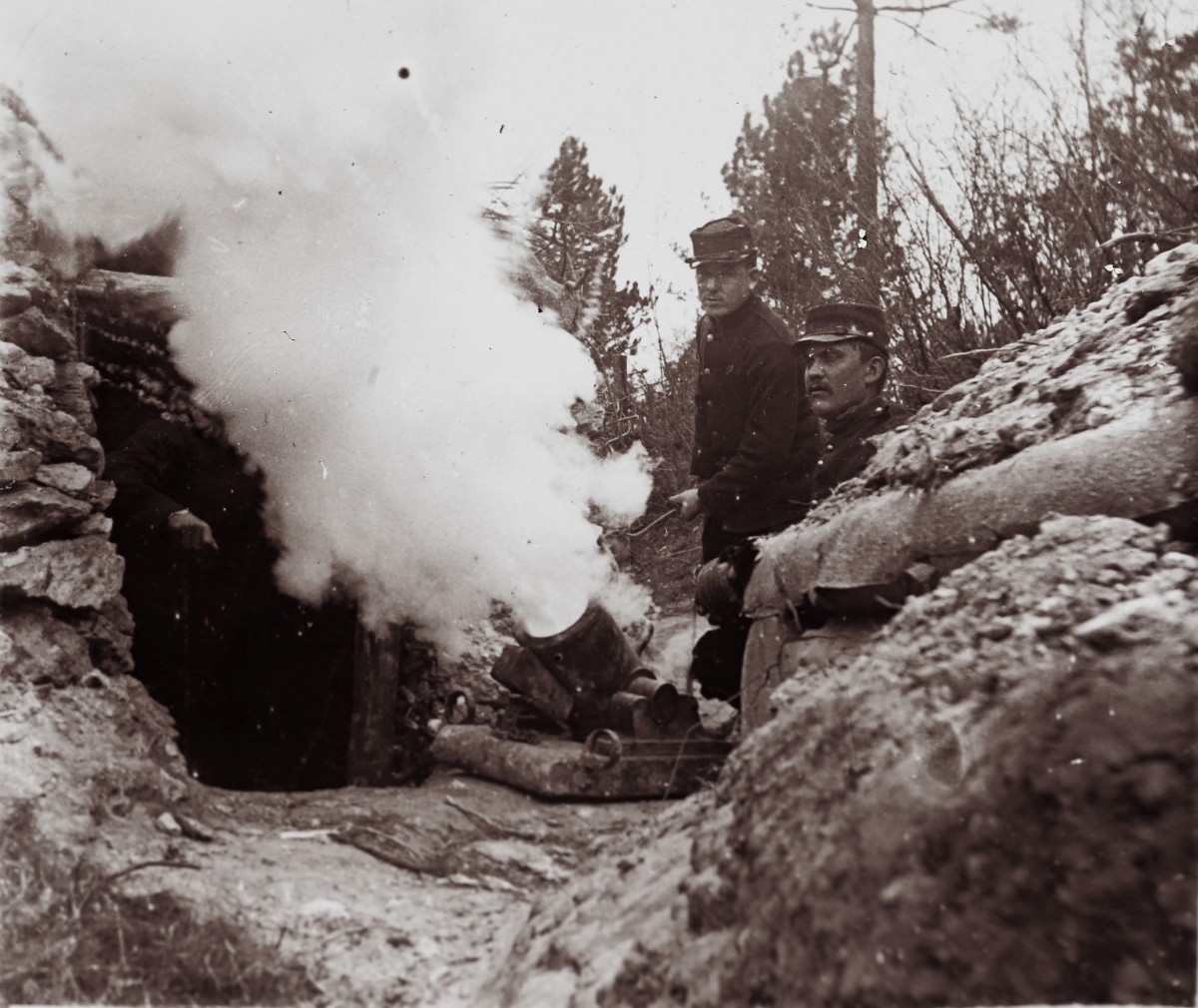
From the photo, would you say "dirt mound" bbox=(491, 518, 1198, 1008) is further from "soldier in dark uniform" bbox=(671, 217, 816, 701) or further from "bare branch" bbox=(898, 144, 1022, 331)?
"soldier in dark uniform" bbox=(671, 217, 816, 701)

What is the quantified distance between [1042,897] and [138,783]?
2.98m

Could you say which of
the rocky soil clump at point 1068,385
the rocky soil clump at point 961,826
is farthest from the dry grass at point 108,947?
the rocky soil clump at point 1068,385

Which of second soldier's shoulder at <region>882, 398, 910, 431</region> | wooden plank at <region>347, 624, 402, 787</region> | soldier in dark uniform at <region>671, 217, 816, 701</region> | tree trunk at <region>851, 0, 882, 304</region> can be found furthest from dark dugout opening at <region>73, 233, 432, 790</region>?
tree trunk at <region>851, 0, 882, 304</region>

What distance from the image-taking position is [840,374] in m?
4.49

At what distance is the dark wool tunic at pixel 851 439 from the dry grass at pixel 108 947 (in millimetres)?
2780

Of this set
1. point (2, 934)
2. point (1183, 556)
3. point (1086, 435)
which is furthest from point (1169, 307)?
point (2, 934)

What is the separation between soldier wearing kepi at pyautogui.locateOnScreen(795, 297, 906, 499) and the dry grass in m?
2.82

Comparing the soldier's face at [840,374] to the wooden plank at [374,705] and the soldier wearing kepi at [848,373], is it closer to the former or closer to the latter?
the soldier wearing kepi at [848,373]

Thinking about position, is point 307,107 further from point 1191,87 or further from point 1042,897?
point 1042,897

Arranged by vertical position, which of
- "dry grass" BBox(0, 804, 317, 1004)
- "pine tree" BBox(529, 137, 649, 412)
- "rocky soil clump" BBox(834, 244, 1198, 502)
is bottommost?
"dry grass" BBox(0, 804, 317, 1004)

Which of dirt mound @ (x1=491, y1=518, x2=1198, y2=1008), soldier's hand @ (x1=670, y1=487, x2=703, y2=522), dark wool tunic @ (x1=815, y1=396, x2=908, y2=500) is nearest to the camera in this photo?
dirt mound @ (x1=491, y1=518, x2=1198, y2=1008)

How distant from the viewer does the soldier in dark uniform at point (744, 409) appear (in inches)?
192

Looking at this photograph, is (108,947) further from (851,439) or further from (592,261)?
(592,261)

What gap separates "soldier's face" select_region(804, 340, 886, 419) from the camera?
447 centimetres
